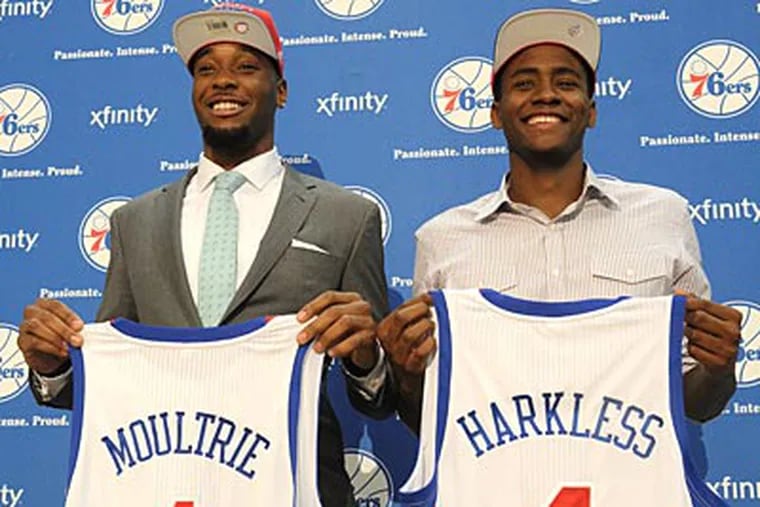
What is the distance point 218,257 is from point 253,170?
0.20 m

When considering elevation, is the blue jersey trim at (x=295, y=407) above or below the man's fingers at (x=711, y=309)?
below

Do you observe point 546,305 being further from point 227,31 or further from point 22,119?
point 22,119

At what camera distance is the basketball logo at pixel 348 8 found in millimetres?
2320

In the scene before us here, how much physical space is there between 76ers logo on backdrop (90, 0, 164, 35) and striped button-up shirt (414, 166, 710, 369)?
1088mm

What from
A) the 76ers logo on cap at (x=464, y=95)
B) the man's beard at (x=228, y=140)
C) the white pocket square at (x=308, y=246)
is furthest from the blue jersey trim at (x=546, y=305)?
the 76ers logo on cap at (x=464, y=95)

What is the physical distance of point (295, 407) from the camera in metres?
1.46

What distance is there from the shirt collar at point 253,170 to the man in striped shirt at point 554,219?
1.02 feet

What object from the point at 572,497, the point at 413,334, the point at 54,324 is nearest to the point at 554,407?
the point at 572,497

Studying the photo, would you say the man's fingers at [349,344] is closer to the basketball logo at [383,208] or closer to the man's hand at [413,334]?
the man's hand at [413,334]

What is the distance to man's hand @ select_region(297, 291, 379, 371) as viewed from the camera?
1.47m

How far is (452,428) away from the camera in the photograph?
144 centimetres

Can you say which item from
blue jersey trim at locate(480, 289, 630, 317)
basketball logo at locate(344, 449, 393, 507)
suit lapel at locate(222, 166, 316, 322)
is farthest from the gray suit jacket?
basketball logo at locate(344, 449, 393, 507)

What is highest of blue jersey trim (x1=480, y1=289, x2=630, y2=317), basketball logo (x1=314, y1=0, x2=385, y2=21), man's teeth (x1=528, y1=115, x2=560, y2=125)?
basketball logo (x1=314, y1=0, x2=385, y2=21)

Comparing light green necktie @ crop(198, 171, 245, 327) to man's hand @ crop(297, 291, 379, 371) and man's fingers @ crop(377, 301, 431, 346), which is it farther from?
man's fingers @ crop(377, 301, 431, 346)
